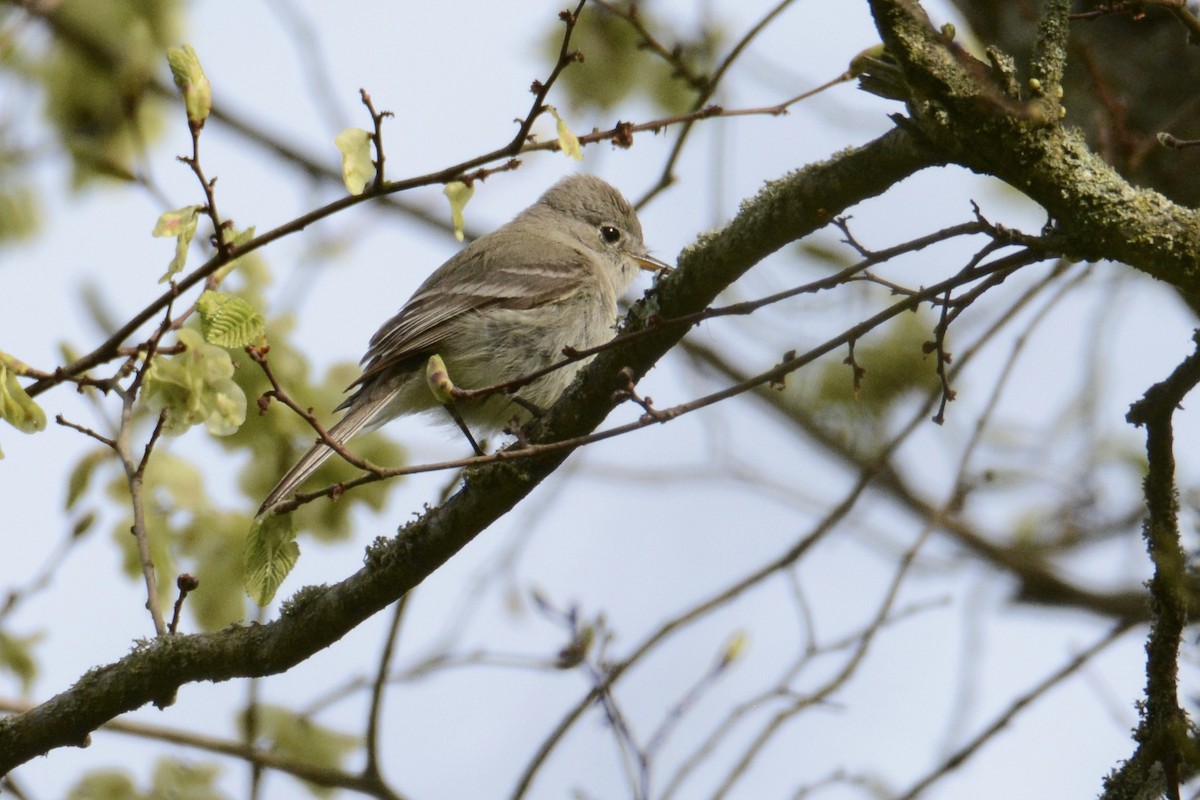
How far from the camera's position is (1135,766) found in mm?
2881

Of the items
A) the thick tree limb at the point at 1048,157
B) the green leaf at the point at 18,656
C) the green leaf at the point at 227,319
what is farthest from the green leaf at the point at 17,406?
the thick tree limb at the point at 1048,157

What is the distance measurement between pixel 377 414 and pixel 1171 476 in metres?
3.06

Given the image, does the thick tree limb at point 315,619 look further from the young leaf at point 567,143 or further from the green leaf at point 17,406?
the green leaf at point 17,406

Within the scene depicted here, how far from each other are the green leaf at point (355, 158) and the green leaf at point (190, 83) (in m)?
0.31

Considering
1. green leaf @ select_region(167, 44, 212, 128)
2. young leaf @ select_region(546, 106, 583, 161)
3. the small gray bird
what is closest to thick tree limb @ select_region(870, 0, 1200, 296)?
young leaf @ select_region(546, 106, 583, 161)

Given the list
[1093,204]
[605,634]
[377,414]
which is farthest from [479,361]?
[1093,204]

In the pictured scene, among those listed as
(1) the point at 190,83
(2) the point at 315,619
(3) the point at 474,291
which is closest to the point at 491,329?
(3) the point at 474,291

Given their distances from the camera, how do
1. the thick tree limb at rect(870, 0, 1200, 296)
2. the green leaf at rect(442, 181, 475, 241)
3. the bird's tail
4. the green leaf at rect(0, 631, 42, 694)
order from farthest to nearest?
the green leaf at rect(0, 631, 42, 694), the bird's tail, the green leaf at rect(442, 181, 475, 241), the thick tree limb at rect(870, 0, 1200, 296)

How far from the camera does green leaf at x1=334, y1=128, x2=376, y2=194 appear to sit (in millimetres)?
2928

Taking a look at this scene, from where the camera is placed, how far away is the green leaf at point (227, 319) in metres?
3.00

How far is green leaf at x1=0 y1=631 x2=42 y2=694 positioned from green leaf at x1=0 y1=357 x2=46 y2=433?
5.41 ft

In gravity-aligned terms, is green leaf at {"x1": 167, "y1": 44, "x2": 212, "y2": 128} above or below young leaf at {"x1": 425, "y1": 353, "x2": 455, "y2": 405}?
above

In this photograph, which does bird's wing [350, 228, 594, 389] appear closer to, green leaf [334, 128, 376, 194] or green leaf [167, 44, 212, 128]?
green leaf [334, 128, 376, 194]

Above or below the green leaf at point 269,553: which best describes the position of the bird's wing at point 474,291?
above
